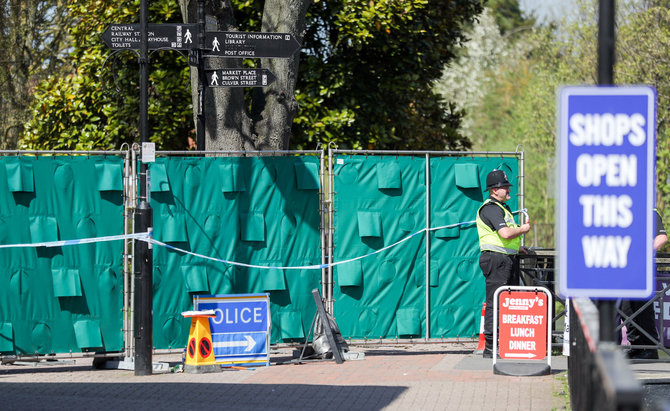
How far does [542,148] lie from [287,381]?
37.4 meters

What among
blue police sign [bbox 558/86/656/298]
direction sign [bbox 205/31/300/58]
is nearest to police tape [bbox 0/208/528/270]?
direction sign [bbox 205/31/300/58]

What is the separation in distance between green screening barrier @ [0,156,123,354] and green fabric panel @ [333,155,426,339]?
265 cm

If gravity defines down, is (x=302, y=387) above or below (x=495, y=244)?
below

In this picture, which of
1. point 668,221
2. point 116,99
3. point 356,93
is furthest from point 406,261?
point 668,221

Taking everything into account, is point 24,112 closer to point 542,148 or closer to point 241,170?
point 241,170

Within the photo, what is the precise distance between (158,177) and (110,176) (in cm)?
55

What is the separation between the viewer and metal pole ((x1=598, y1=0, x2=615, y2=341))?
17.4 feet

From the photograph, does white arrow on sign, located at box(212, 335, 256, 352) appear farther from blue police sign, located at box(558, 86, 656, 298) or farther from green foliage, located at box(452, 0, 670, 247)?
green foliage, located at box(452, 0, 670, 247)

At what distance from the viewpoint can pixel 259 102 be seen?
16438 millimetres

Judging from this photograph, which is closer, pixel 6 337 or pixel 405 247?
pixel 6 337

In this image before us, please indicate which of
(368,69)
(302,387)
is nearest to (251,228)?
(302,387)

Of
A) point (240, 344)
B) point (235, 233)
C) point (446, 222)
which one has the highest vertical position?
point (446, 222)

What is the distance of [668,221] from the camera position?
3067cm

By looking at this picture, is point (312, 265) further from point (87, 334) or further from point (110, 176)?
point (87, 334)
